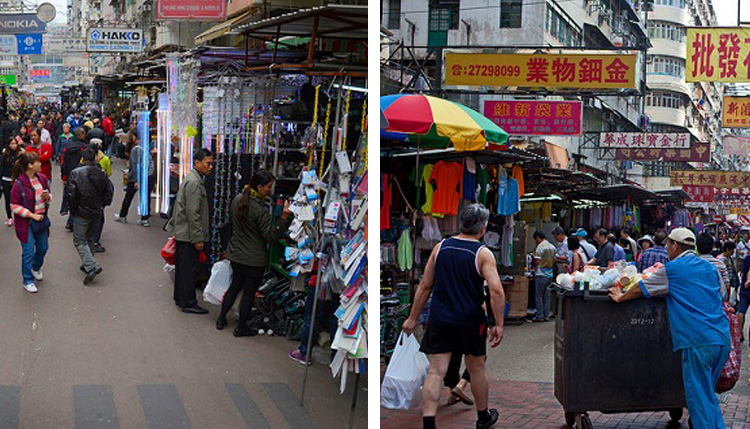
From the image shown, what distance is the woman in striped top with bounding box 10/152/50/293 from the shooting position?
21.5ft

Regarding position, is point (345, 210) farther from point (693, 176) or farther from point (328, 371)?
point (693, 176)

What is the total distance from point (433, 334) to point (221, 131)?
10.7ft

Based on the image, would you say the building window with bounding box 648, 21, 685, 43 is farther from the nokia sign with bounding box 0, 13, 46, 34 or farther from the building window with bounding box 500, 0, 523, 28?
the nokia sign with bounding box 0, 13, 46, 34

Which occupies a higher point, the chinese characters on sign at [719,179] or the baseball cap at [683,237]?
the baseball cap at [683,237]

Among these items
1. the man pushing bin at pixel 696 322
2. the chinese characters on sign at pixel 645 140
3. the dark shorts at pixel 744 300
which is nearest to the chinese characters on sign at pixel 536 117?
the dark shorts at pixel 744 300

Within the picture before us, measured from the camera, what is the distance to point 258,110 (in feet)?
25.4

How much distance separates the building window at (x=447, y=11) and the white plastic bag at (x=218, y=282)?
16.2 metres

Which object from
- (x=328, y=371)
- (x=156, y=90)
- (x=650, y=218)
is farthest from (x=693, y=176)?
(x=328, y=371)

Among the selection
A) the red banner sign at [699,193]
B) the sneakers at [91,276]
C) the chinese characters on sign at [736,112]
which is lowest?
the red banner sign at [699,193]

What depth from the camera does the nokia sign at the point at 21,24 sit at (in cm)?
1332

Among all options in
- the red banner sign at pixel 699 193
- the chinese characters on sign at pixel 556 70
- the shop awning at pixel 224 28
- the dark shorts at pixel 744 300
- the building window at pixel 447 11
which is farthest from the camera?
the red banner sign at pixel 699 193

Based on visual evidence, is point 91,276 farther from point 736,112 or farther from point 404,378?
point 736,112

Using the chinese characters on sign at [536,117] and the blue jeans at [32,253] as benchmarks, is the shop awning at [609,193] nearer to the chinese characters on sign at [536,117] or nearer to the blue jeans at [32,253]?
the chinese characters on sign at [536,117]

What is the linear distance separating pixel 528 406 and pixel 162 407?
2900 millimetres
